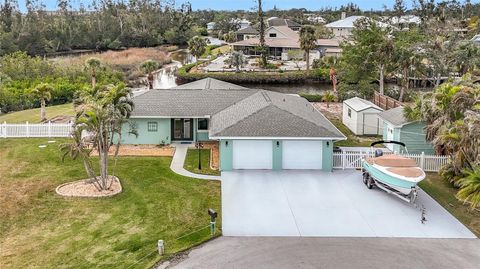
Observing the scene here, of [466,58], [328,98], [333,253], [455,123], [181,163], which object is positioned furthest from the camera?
[328,98]

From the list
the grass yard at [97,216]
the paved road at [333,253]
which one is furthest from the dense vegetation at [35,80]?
the paved road at [333,253]

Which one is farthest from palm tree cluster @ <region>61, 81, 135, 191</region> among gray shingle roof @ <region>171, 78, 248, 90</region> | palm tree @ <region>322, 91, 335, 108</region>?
palm tree @ <region>322, 91, 335, 108</region>

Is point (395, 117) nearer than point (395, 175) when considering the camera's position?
No

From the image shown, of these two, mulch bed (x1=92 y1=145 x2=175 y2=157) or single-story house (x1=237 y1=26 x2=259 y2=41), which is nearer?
mulch bed (x1=92 y1=145 x2=175 y2=157)

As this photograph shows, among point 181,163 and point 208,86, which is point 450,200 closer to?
point 181,163

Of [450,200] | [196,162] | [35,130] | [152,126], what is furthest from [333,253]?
[35,130]

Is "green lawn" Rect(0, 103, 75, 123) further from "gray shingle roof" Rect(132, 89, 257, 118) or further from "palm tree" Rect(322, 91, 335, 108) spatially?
"palm tree" Rect(322, 91, 335, 108)

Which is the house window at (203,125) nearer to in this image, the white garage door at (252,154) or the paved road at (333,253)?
the white garage door at (252,154)
